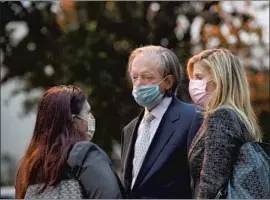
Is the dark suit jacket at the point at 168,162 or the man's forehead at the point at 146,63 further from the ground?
the man's forehead at the point at 146,63

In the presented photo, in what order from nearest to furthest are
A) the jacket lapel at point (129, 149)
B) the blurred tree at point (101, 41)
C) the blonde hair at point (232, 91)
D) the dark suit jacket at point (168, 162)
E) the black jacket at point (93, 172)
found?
the black jacket at point (93, 172) < the blonde hair at point (232, 91) < the dark suit jacket at point (168, 162) < the jacket lapel at point (129, 149) < the blurred tree at point (101, 41)

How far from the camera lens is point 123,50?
11180mm

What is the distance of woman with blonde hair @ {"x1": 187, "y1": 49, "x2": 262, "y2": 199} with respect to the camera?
312cm

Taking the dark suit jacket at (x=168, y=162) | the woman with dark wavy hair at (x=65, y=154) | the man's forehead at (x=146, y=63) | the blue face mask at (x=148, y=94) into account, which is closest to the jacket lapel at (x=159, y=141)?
the dark suit jacket at (x=168, y=162)

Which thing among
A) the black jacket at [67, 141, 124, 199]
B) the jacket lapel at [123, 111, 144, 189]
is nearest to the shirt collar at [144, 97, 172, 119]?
the jacket lapel at [123, 111, 144, 189]

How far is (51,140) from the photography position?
9.95 ft

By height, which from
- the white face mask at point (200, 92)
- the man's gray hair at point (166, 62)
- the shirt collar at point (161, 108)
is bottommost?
the shirt collar at point (161, 108)

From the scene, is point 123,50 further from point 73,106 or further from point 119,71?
point 73,106

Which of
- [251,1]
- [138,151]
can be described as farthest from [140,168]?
[251,1]

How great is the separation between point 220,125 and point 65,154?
0.79m

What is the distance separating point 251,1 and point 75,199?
30.5 feet

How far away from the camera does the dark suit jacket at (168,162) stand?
3350 mm

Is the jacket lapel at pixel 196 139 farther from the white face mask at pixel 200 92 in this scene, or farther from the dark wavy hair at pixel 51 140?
the dark wavy hair at pixel 51 140

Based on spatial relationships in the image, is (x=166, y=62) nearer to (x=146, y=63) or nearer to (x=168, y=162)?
(x=146, y=63)
